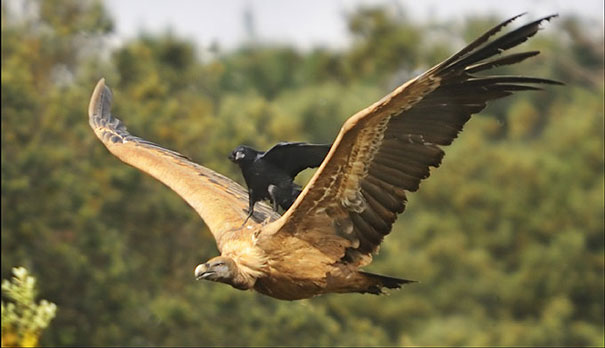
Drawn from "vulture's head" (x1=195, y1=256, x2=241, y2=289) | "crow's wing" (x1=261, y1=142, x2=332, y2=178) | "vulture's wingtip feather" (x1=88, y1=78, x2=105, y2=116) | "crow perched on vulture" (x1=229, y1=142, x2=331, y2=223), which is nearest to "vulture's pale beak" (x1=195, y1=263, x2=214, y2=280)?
"vulture's head" (x1=195, y1=256, x2=241, y2=289)

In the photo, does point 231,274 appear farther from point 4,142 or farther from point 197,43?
point 197,43

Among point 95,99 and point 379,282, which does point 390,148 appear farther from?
point 95,99

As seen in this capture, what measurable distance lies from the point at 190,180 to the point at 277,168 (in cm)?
99

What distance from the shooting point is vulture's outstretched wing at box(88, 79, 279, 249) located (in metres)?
9.28

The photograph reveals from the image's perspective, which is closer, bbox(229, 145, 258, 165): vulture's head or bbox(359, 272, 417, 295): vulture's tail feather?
bbox(359, 272, 417, 295): vulture's tail feather

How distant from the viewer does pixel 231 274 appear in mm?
8586

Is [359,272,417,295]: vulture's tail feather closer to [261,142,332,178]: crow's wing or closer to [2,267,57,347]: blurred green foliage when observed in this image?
[261,142,332,178]: crow's wing

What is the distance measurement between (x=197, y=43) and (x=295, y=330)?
1250cm

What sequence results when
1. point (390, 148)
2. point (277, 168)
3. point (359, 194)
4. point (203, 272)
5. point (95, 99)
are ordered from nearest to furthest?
point (390, 148)
point (359, 194)
point (203, 272)
point (277, 168)
point (95, 99)

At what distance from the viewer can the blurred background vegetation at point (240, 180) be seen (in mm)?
20062

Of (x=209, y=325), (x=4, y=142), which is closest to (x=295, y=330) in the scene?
(x=209, y=325)

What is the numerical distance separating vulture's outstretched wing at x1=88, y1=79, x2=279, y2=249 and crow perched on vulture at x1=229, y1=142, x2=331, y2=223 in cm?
22

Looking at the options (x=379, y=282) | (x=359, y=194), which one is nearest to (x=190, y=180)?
(x=379, y=282)

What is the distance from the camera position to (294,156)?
906cm
